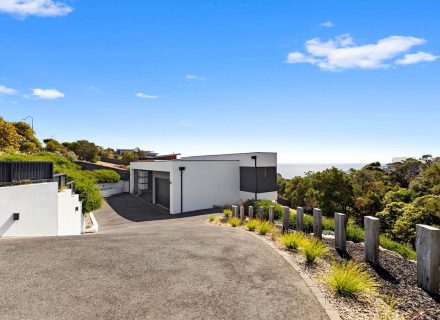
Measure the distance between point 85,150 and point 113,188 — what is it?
2323 cm

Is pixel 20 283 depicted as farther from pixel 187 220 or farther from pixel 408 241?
pixel 408 241

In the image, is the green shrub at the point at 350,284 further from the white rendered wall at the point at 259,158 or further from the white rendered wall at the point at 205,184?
the white rendered wall at the point at 259,158

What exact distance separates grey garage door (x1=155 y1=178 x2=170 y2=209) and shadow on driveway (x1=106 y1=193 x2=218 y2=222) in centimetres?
69

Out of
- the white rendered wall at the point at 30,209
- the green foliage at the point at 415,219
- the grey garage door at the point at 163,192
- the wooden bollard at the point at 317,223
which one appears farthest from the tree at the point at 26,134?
the green foliage at the point at 415,219

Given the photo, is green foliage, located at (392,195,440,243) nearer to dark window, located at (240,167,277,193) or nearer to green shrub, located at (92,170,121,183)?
dark window, located at (240,167,277,193)

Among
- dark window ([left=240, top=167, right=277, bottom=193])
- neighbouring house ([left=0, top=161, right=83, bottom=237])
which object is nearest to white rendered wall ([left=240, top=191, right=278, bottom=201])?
dark window ([left=240, top=167, right=277, bottom=193])

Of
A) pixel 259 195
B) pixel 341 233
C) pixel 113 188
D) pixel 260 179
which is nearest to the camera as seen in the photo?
pixel 341 233

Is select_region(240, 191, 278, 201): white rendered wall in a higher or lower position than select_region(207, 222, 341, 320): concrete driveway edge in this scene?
lower

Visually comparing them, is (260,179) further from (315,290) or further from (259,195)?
(315,290)

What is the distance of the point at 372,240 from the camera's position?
6270 millimetres

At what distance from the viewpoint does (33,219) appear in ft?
36.2

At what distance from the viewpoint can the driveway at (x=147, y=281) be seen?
14.1ft

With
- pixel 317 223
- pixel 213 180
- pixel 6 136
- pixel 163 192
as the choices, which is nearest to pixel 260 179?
pixel 213 180

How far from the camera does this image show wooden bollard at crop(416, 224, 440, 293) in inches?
194
